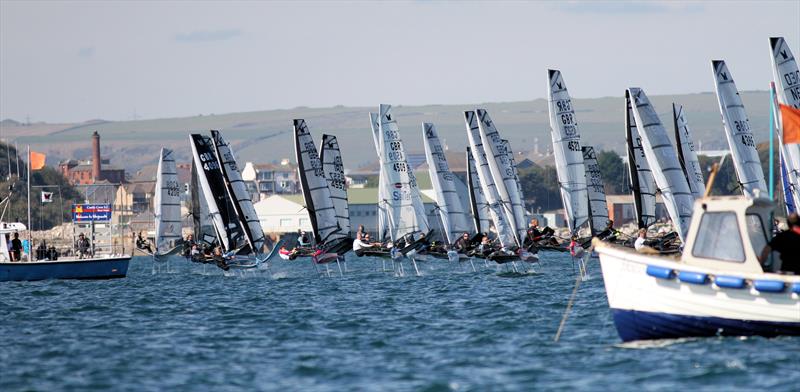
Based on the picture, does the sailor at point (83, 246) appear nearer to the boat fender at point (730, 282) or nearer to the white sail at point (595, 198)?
the white sail at point (595, 198)

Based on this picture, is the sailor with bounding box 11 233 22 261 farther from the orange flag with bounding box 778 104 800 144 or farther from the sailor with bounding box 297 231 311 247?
the orange flag with bounding box 778 104 800 144

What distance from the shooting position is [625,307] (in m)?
25.3

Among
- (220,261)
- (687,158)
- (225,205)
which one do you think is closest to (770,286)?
(687,158)

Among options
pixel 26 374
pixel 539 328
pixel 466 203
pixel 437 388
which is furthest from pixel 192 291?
pixel 466 203

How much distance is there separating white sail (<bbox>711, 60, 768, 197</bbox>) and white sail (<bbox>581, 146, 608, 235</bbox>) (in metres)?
8.27

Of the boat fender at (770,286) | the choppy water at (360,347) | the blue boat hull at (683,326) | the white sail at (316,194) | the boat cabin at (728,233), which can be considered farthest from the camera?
the white sail at (316,194)

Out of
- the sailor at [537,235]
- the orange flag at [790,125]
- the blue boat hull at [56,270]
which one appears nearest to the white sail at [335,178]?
the sailor at [537,235]

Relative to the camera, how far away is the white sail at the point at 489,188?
5659 cm

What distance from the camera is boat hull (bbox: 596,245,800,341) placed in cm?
2372

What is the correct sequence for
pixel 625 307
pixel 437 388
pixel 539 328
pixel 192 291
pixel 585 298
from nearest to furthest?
pixel 437 388
pixel 625 307
pixel 539 328
pixel 585 298
pixel 192 291

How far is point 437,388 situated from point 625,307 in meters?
Answer: 5.29

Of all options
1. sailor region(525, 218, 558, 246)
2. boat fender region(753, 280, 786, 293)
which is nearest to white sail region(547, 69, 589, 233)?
sailor region(525, 218, 558, 246)

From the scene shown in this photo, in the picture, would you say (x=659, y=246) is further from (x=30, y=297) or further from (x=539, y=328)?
(x=30, y=297)

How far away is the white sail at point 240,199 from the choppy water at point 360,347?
15.8 m
